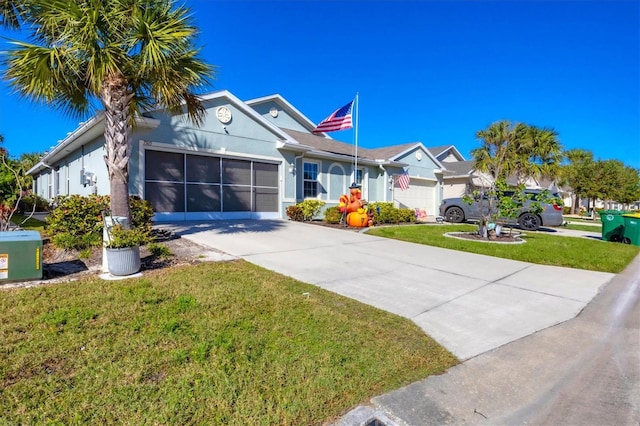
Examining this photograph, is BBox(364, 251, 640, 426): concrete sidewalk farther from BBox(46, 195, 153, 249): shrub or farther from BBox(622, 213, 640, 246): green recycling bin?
BBox(622, 213, 640, 246): green recycling bin

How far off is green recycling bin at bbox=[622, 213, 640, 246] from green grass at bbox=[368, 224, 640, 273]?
3.72ft

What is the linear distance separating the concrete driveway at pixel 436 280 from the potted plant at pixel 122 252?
211cm

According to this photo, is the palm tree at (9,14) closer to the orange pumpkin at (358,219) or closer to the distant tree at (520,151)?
the orange pumpkin at (358,219)

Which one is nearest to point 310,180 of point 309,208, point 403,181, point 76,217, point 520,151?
point 309,208

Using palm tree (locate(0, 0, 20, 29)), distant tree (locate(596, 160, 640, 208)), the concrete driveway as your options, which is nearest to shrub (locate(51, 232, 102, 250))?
the concrete driveway

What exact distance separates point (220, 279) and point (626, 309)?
5913 mm

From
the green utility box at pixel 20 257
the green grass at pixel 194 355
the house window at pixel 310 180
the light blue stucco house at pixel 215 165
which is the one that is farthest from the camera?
the house window at pixel 310 180

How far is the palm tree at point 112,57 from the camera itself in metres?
6.07

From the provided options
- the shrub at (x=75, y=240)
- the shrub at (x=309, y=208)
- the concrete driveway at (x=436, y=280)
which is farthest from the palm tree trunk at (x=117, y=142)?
the shrub at (x=309, y=208)

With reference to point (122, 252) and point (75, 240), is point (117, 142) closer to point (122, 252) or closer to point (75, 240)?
point (75, 240)

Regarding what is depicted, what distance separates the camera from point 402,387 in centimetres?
279

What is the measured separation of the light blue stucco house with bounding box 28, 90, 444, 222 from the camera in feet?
34.9

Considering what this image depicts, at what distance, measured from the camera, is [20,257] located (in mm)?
4562

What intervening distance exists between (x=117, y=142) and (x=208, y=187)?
200 inches
